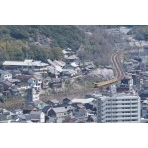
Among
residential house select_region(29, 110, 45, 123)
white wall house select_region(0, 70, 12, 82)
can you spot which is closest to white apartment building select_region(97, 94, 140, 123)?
residential house select_region(29, 110, 45, 123)

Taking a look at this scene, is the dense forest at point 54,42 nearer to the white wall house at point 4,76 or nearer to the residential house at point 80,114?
the white wall house at point 4,76

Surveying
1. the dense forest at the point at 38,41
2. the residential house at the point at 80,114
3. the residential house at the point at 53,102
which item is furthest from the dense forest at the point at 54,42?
the residential house at the point at 80,114

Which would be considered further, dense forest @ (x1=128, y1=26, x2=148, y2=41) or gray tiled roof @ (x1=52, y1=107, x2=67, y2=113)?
dense forest @ (x1=128, y1=26, x2=148, y2=41)

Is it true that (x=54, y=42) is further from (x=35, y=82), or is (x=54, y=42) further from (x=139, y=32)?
(x=139, y=32)

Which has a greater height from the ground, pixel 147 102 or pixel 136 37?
pixel 136 37

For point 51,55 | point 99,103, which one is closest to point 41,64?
point 51,55

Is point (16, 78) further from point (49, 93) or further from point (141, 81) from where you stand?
point (141, 81)

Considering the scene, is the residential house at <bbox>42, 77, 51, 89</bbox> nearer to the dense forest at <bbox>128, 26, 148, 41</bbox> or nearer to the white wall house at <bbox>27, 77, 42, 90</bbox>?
the white wall house at <bbox>27, 77, 42, 90</bbox>
